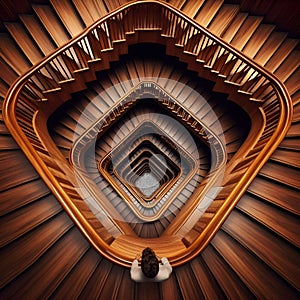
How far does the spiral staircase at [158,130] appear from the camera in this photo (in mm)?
2242

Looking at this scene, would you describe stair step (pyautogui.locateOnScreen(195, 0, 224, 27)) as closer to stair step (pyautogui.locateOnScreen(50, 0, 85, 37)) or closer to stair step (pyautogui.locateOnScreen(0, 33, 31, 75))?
stair step (pyautogui.locateOnScreen(50, 0, 85, 37))

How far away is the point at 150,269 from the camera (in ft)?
6.61

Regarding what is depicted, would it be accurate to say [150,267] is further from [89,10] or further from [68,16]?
[89,10]

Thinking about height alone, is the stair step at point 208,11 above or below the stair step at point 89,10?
above

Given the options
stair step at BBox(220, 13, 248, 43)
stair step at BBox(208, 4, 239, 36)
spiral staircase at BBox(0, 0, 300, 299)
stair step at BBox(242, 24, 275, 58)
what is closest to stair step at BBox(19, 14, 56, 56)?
spiral staircase at BBox(0, 0, 300, 299)

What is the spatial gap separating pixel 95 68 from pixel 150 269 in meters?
4.51

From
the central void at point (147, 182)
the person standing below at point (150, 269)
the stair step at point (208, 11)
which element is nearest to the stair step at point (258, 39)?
the stair step at point (208, 11)

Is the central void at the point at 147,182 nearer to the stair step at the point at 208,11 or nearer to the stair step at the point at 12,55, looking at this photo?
the stair step at the point at 208,11

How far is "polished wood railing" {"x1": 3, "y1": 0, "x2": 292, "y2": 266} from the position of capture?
92.4 inches

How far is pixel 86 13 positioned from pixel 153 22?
5.58 ft

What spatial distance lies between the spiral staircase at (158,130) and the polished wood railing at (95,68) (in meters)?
0.02

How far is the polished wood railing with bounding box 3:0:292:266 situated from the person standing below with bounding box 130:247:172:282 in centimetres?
14

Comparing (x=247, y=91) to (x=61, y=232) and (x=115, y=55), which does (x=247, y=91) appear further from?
(x=61, y=232)

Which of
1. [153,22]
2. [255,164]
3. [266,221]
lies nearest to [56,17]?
[153,22]
